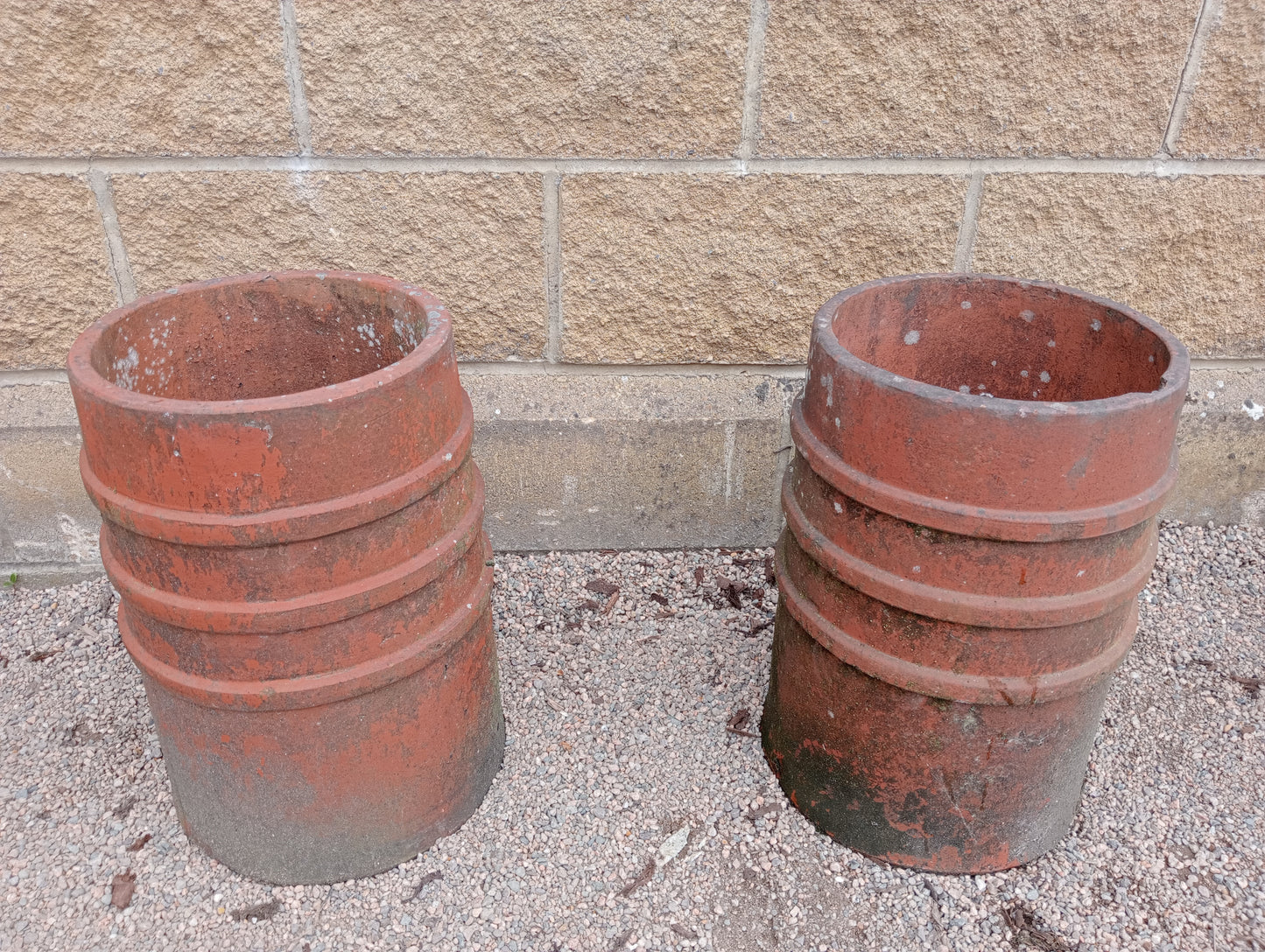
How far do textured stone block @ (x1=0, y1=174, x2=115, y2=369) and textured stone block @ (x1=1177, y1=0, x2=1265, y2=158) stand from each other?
307 cm

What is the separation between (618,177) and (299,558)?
1463 mm

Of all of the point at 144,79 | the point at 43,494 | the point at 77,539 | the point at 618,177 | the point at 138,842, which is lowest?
the point at 138,842

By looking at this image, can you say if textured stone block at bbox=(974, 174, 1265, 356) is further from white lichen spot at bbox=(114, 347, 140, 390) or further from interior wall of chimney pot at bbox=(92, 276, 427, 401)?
white lichen spot at bbox=(114, 347, 140, 390)

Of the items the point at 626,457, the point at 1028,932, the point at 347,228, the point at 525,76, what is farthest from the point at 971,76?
the point at 1028,932

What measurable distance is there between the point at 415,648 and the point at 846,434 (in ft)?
3.13

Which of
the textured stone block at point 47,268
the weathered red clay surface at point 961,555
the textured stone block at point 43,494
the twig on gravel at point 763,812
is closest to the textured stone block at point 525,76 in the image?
the textured stone block at point 47,268

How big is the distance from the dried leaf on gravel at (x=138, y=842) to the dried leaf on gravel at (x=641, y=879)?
111 centimetres

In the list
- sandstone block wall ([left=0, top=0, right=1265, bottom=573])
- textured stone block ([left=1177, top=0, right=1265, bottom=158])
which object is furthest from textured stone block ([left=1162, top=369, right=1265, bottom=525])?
textured stone block ([left=1177, top=0, right=1265, bottom=158])

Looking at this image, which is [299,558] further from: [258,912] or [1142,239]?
[1142,239]

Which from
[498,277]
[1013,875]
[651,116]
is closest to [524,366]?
[498,277]

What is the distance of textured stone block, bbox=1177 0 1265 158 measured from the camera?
2.54 metres

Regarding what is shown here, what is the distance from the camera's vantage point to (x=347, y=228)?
262cm

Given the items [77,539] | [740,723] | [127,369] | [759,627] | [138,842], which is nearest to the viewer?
[127,369]

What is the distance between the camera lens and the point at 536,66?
2.46 metres
